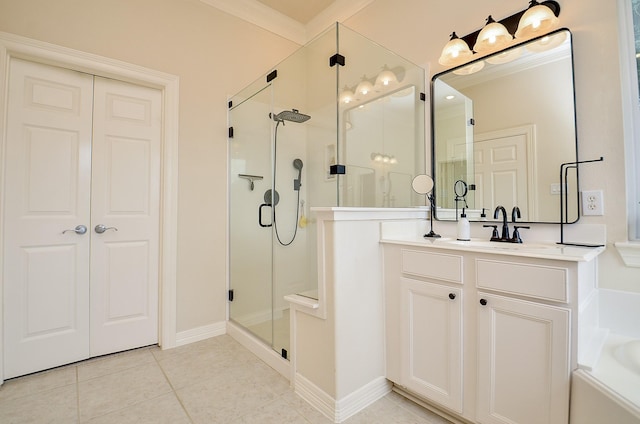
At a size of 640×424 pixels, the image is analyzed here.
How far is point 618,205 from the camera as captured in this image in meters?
1.42

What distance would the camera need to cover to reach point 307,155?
7.43 ft

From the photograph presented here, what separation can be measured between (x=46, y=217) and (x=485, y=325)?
110 inches

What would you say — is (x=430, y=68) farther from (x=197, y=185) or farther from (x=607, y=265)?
(x=197, y=185)

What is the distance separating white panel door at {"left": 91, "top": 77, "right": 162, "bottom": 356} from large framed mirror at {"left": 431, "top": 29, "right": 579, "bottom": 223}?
2246 mm

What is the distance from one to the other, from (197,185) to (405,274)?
1.89m

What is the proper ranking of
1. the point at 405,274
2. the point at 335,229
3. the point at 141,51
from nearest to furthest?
the point at 335,229 < the point at 405,274 < the point at 141,51

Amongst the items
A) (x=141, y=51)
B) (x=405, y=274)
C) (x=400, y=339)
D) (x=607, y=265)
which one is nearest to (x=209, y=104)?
(x=141, y=51)

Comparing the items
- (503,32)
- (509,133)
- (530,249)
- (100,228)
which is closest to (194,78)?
A: (100,228)

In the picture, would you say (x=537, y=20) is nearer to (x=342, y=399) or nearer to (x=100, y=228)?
(x=342, y=399)

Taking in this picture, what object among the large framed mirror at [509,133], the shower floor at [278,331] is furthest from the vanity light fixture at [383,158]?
the shower floor at [278,331]

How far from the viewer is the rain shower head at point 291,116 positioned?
233 centimetres

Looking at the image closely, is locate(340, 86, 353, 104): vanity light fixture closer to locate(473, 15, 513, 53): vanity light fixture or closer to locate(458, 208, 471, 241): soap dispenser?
locate(473, 15, 513, 53): vanity light fixture

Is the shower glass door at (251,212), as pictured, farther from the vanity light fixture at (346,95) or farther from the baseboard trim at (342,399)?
the vanity light fixture at (346,95)

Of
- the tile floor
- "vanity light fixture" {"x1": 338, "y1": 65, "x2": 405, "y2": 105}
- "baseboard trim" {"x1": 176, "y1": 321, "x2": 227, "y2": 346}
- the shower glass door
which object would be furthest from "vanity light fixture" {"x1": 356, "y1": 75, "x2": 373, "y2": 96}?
"baseboard trim" {"x1": 176, "y1": 321, "x2": 227, "y2": 346}
